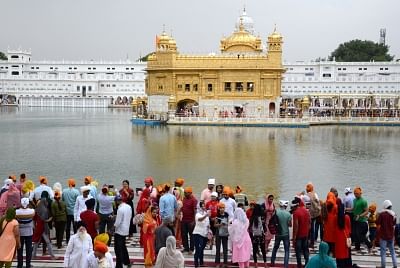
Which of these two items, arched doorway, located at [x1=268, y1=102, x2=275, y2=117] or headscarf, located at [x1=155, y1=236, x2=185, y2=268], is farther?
arched doorway, located at [x1=268, y1=102, x2=275, y2=117]

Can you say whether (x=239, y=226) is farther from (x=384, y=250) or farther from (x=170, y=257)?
(x=384, y=250)

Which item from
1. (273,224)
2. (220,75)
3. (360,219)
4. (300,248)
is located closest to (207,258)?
(273,224)

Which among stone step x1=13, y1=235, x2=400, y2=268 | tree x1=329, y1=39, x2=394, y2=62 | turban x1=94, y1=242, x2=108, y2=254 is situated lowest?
stone step x1=13, y1=235, x2=400, y2=268

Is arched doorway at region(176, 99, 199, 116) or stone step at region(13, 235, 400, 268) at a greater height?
arched doorway at region(176, 99, 199, 116)

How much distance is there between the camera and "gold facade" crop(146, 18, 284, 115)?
180ft

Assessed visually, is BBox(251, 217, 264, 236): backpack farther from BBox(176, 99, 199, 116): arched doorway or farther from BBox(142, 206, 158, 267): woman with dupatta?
BBox(176, 99, 199, 116): arched doorway

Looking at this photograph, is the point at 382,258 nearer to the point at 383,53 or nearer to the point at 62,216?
the point at 62,216

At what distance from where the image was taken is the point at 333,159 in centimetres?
2822

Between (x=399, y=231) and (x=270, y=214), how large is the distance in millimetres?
2653

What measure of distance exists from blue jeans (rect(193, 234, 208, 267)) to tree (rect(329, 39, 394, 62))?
11164 centimetres

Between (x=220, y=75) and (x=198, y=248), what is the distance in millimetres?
46109

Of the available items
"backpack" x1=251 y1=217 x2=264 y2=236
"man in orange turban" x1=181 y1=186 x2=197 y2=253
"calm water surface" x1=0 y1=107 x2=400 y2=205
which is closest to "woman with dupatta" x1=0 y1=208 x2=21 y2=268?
"man in orange turban" x1=181 y1=186 x2=197 y2=253

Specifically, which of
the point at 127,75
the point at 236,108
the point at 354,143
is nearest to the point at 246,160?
the point at 354,143

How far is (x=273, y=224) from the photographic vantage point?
10.1 m
